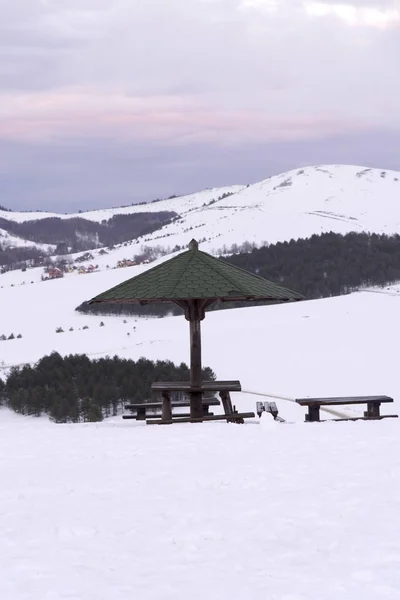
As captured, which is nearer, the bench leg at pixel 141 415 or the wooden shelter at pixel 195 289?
the wooden shelter at pixel 195 289

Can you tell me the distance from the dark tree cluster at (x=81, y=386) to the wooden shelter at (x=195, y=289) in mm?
8792

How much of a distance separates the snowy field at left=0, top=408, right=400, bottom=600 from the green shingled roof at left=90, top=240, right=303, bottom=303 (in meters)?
2.83

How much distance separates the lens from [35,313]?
2904 inches

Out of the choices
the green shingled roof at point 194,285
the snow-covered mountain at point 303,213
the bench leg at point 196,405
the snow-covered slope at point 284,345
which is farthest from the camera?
the snow-covered mountain at point 303,213

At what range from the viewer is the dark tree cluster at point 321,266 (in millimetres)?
69250

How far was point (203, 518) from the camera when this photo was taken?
7.56m

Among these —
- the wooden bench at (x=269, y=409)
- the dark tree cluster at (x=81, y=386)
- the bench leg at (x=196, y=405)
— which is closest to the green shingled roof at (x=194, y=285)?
the bench leg at (x=196, y=405)

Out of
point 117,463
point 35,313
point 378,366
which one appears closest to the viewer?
point 117,463

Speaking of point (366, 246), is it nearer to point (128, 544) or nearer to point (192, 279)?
point (192, 279)

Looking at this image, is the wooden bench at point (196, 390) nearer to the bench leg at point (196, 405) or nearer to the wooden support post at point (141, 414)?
the bench leg at point (196, 405)

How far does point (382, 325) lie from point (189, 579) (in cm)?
3237

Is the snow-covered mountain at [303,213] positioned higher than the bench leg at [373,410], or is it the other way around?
the snow-covered mountain at [303,213]

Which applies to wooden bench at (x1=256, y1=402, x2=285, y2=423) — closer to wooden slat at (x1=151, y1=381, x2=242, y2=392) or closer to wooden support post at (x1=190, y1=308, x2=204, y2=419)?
wooden slat at (x1=151, y1=381, x2=242, y2=392)

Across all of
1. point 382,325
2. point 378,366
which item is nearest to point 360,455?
point 378,366
